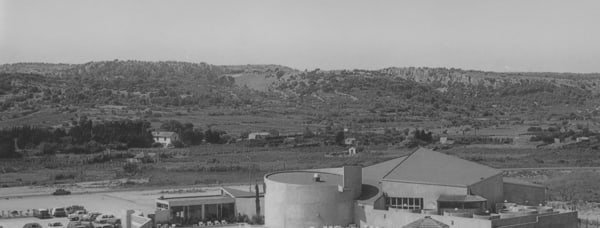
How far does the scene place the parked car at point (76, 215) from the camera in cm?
4300

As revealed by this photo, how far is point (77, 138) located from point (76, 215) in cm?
4624

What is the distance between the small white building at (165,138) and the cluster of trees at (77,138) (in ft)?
3.02

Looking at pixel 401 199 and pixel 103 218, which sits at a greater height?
pixel 401 199

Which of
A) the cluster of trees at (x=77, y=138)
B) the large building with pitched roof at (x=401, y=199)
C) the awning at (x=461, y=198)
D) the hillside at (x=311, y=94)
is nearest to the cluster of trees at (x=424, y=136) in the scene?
the hillside at (x=311, y=94)

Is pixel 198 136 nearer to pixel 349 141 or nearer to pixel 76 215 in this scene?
pixel 349 141

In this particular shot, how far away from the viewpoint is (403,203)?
38906mm

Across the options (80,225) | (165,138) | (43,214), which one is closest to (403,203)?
(80,225)

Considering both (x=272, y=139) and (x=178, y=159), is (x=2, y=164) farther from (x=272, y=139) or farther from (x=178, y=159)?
(x=272, y=139)

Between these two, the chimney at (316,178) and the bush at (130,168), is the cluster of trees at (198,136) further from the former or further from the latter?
the chimney at (316,178)

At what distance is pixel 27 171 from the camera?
71.9m

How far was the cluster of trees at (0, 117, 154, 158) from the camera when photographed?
278 feet

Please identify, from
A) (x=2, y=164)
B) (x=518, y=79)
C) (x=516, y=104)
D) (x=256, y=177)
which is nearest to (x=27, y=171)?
(x=2, y=164)

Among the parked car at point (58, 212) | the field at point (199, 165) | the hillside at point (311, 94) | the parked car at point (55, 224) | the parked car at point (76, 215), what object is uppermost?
the hillside at point (311, 94)

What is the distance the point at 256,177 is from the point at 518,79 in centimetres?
12262
